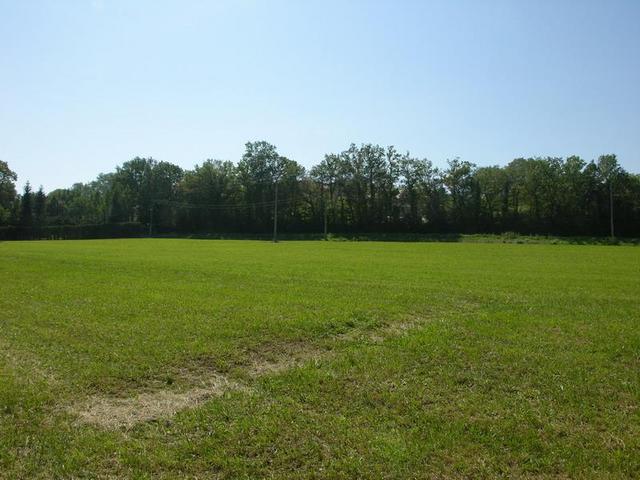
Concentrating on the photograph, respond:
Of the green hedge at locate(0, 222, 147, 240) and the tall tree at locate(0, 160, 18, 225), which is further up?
the tall tree at locate(0, 160, 18, 225)

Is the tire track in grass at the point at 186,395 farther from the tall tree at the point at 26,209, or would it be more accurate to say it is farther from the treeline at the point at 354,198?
the tall tree at the point at 26,209

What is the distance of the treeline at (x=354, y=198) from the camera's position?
87.1 meters

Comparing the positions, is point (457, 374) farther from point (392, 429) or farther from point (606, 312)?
point (606, 312)

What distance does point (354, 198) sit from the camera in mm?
106875

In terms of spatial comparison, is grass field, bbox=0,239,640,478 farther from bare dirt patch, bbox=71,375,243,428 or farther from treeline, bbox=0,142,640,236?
treeline, bbox=0,142,640,236

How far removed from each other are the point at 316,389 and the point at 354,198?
101 meters

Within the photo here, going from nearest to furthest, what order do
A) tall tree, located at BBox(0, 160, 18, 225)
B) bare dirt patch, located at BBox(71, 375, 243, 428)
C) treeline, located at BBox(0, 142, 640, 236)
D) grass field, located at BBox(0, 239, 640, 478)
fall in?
grass field, located at BBox(0, 239, 640, 478) < bare dirt patch, located at BBox(71, 375, 243, 428) < treeline, located at BBox(0, 142, 640, 236) < tall tree, located at BBox(0, 160, 18, 225)

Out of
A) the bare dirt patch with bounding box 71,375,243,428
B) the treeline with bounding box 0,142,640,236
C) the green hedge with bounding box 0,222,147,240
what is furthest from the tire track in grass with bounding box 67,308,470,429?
the green hedge with bounding box 0,222,147,240

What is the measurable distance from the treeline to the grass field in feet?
267

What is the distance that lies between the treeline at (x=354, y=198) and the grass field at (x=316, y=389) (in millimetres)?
81391

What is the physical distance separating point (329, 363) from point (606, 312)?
30.2ft

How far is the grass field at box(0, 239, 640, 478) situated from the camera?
5.05 meters

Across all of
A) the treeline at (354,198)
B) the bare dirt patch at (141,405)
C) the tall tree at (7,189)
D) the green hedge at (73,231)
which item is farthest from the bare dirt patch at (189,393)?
the tall tree at (7,189)

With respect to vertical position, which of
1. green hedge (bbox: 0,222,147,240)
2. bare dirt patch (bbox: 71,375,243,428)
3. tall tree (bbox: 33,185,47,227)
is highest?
tall tree (bbox: 33,185,47,227)
